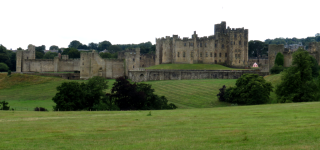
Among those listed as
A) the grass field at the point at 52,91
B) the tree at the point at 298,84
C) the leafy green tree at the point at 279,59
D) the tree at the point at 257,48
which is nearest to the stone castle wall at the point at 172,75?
the grass field at the point at 52,91

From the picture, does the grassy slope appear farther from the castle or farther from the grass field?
the castle

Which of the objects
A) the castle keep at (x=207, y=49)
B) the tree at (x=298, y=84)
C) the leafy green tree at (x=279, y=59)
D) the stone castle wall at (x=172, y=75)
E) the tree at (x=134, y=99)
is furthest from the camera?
the castle keep at (x=207, y=49)

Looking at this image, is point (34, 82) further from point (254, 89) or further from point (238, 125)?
point (238, 125)

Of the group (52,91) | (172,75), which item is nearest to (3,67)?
(52,91)

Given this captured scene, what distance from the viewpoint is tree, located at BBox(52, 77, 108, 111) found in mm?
37469

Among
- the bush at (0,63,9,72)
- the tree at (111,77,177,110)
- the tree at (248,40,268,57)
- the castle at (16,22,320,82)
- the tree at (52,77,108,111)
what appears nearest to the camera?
the tree at (52,77,108,111)

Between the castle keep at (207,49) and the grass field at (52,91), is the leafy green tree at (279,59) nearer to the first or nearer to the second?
the grass field at (52,91)

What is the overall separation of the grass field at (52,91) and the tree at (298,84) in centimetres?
399

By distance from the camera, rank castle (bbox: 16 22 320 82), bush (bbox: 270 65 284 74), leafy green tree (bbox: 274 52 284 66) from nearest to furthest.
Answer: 1. bush (bbox: 270 65 284 74)
2. leafy green tree (bbox: 274 52 284 66)
3. castle (bbox: 16 22 320 82)

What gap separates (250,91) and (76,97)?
2145 cm

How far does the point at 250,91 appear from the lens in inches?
1764

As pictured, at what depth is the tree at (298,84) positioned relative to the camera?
37888 mm

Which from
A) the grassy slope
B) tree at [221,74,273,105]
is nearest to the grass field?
tree at [221,74,273,105]

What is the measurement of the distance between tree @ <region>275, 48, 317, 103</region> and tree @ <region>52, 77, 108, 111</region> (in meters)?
20.7
